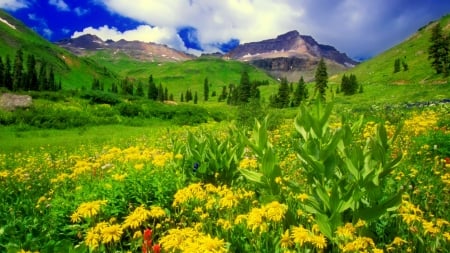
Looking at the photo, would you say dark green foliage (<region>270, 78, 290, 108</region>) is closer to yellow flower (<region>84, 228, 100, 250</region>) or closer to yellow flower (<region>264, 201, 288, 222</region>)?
yellow flower (<region>264, 201, 288, 222</region>)

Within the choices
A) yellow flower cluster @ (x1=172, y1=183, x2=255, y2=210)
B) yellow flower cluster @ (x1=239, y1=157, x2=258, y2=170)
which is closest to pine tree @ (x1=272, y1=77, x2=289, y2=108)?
yellow flower cluster @ (x1=239, y1=157, x2=258, y2=170)

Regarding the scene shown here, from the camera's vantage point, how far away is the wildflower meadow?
13.9 ft

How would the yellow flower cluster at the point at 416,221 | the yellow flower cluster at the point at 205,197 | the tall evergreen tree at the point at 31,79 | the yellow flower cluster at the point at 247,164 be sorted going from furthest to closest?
the tall evergreen tree at the point at 31,79 → the yellow flower cluster at the point at 247,164 → the yellow flower cluster at the point at 205,197 → the yellow flower cluster at the point at 416,221

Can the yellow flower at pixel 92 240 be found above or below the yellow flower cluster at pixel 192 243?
below

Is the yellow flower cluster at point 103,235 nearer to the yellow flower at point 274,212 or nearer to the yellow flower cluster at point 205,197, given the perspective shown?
the yellow flower cluster at point 205,197

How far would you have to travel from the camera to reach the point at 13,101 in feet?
118

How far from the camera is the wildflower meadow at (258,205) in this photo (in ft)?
13.9

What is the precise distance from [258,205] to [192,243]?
7.93 ft

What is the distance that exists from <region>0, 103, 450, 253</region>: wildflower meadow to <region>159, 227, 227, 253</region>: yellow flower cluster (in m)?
0.01

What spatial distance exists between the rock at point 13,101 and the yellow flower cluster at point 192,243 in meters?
36.5

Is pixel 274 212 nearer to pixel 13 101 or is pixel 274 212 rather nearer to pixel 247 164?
pixel 247 164

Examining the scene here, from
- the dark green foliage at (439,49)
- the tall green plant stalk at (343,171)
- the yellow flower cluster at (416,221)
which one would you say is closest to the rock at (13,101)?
the tall green plant stalk at (343,171)

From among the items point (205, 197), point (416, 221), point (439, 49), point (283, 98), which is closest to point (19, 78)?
point (283, 98)

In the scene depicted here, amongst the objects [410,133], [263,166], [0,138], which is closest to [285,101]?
[0,138]
